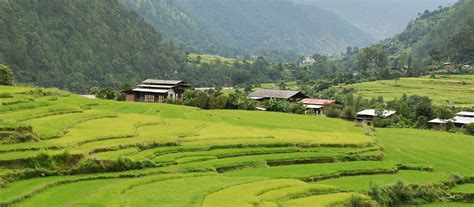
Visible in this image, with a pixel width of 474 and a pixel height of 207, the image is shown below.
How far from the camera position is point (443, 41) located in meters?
141

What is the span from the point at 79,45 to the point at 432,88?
65.4m

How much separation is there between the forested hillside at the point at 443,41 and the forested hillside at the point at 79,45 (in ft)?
182

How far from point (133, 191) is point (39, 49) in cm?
8947

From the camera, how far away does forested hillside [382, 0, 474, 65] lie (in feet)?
407

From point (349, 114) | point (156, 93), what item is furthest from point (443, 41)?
point (156, 93)

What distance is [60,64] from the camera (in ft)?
356

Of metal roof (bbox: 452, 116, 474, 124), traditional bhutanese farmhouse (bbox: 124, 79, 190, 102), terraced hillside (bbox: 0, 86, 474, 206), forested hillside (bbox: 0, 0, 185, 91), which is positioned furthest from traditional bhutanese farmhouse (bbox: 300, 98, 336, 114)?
forested hillside (bbox: 0, 0, 185, 91)

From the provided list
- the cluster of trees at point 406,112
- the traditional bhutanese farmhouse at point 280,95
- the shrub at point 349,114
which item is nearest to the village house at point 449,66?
the cluster of trees at point 406,112

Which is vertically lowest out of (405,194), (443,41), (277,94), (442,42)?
(405,194)

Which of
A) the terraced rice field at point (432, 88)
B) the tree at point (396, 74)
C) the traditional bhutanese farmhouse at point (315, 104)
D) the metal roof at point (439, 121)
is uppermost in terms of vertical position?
the tree at point (396, 74)

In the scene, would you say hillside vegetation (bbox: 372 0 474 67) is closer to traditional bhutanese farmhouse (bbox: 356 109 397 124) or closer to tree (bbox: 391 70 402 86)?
tree (bbox: 391 70 402 86)

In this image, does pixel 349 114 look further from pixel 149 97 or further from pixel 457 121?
pixel 149 97

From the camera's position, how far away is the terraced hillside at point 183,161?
71.6 ft

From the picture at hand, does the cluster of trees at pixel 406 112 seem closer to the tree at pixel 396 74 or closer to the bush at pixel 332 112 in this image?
the bush at pixel 332 112
